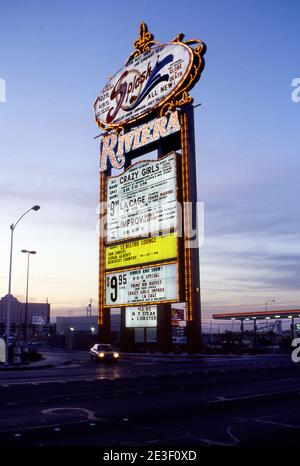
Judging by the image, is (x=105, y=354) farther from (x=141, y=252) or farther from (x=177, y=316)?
(x=177, y=316)

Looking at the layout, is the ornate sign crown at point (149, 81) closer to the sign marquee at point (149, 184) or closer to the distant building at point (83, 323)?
the sign marquee at point (149, 184)

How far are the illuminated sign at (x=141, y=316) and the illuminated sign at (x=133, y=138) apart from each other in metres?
13.0

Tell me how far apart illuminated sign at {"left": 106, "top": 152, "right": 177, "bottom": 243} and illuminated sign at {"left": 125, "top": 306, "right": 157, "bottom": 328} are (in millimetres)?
6300

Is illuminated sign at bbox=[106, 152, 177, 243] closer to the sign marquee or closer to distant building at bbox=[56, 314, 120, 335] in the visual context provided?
the sign marquee

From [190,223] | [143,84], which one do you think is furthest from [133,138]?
[190,223]

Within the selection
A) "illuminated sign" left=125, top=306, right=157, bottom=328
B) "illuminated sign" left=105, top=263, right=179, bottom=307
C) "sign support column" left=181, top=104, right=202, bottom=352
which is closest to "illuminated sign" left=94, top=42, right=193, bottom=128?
"sign support column" left=181, top=104, right=202, bottom=352

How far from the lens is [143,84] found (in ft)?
145

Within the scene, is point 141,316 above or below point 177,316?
above

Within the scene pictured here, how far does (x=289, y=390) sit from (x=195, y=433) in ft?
33.7

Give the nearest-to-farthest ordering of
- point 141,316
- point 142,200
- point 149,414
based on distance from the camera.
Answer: point 149,414, point 142,200, point 141,316

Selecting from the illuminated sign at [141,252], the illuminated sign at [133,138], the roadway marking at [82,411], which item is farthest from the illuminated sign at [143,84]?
the roadway marking at [82,411]

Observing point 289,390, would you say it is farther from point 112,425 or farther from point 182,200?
point 182,200

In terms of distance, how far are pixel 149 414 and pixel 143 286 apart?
2671cm

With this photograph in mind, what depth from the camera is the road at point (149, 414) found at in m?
10.2
